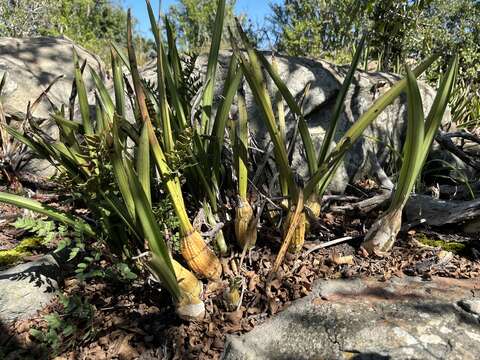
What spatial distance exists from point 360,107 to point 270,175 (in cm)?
109

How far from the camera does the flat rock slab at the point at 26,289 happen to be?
5.06ft

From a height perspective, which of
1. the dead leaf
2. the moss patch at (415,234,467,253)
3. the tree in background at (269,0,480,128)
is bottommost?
the dead leaf

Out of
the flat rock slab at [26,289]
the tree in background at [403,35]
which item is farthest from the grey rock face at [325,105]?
the flat rock slab at [26,289]

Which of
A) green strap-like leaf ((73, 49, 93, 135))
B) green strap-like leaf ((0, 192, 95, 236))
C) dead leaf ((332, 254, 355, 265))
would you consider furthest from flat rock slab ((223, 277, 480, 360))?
green strap-like leaf ((73, 49, 93, 135))

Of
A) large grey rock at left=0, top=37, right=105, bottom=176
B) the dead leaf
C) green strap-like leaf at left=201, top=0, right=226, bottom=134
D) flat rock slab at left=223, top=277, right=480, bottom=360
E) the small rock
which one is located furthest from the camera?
large grey rock at left=0, top=37, right=105, bottom=176

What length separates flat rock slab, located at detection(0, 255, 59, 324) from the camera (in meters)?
1.54

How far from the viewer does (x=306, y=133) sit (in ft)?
4.85

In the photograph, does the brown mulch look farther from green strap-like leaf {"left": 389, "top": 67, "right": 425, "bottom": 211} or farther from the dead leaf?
green strap-like leaf {"left": 389, "top": 67, "right": 425, "bottom": 211}

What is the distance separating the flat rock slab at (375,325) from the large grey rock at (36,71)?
7.17 feet

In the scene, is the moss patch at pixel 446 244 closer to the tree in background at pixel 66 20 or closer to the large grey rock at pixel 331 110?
the large grey rock at pixel 331 110

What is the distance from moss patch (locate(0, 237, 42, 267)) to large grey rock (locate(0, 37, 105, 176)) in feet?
3.35

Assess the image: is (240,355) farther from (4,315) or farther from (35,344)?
(4,315)

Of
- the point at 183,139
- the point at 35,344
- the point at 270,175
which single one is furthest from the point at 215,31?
the point at 35,344

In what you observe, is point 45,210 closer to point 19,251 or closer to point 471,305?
point 19,251
